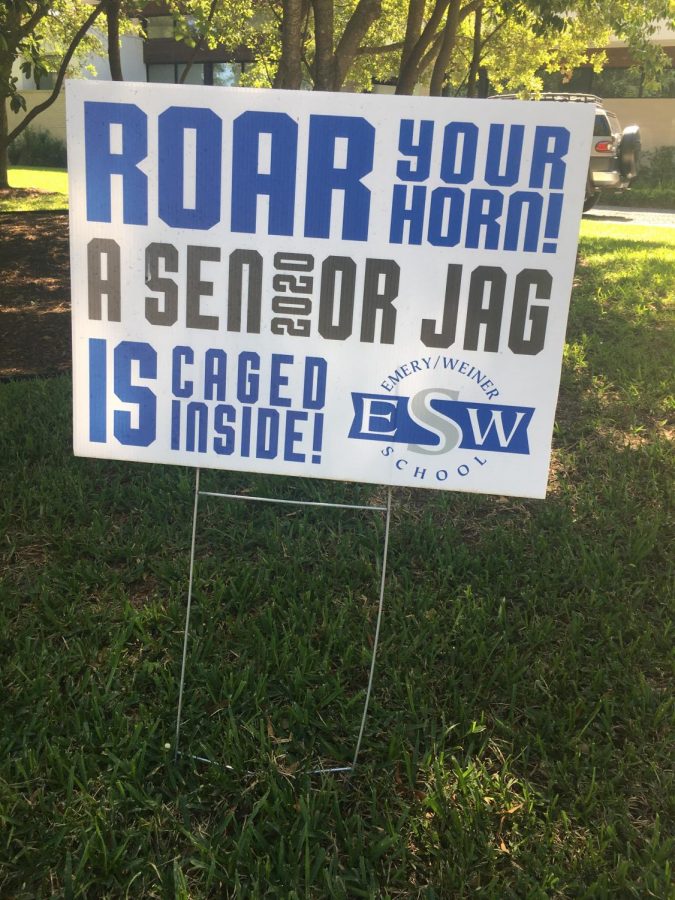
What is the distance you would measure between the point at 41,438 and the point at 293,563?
6.21 feet

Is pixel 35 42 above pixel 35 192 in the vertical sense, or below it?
above

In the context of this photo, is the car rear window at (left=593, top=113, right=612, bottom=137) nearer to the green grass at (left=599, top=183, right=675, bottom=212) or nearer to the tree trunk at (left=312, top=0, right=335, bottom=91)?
the green grass at (left=599, top=183, right=675, bottom=212)

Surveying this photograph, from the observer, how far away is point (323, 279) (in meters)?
2.28

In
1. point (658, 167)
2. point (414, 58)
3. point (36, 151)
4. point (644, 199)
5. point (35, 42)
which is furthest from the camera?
point (36, 151)

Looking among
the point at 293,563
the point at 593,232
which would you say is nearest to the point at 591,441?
the point at 293,563

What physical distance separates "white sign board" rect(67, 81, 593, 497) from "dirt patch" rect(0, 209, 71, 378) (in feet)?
12.8

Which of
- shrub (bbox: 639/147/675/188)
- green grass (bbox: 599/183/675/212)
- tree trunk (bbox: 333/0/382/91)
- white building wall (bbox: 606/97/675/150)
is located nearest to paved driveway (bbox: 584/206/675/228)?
green grass (bbox: 599/183/675/212)

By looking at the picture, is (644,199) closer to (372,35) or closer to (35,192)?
(372,35)

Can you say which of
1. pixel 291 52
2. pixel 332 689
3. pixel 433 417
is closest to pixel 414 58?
pixel 291 52

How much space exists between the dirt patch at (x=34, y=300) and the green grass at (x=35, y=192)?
427 centimetres

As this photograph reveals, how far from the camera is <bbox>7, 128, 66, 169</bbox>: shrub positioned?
30.2 meters

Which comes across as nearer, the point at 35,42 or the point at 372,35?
the point at 35,42

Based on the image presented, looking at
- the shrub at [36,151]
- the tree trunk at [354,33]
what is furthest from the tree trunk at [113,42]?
the shrub at [36,151]

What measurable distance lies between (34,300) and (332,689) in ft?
19.5
